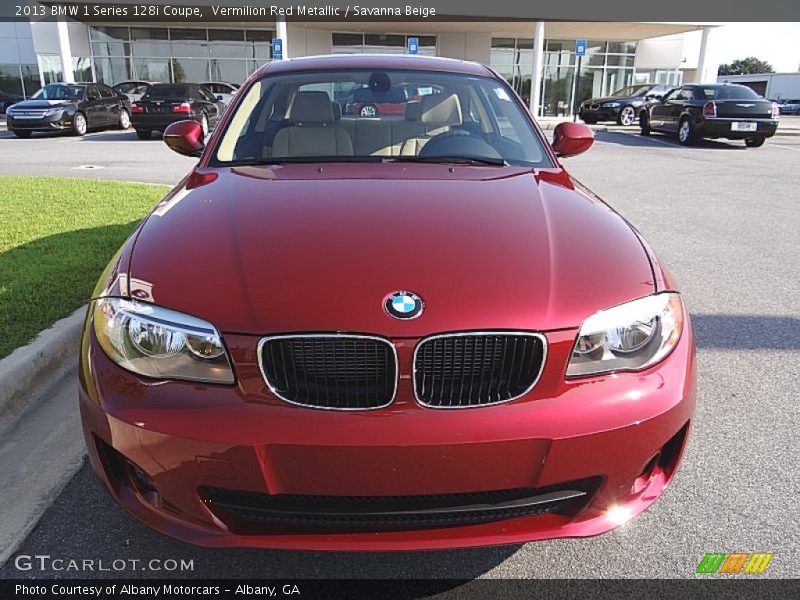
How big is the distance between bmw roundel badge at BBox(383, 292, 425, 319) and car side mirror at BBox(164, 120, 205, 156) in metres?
2.41

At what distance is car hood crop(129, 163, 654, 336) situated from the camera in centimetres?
175

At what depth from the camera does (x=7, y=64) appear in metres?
29.7

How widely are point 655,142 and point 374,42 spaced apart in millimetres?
17328

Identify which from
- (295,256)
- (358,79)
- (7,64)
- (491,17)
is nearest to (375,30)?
(491,17)

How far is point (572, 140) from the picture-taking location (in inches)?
142

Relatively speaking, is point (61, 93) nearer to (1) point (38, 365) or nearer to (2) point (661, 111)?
(2) point (661, 111)

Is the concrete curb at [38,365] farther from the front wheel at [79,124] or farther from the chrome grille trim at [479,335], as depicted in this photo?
the front wheel at [79,124]

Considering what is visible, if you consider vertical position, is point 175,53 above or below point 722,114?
above

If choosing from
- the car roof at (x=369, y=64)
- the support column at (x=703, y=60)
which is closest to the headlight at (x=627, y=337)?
the car roof at (x=369, y=64)

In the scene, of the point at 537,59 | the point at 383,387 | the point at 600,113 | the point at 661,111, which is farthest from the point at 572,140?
the point at 537,59

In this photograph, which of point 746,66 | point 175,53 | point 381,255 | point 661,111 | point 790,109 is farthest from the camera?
point 746,66

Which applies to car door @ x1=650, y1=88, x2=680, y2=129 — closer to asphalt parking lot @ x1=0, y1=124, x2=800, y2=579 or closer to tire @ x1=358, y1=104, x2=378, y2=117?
asphalt parking lot @ x1=0, y1=124, x2=800, y2=579

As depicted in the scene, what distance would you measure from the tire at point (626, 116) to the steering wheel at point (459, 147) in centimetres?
2249

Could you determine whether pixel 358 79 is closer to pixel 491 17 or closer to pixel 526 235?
pixel 526 235
